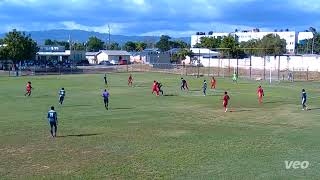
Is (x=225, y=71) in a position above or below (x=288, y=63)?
below

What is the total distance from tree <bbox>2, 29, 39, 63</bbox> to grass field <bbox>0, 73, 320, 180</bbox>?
58405mm

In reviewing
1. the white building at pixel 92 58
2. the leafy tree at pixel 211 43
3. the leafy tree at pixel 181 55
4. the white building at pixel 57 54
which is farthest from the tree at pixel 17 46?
the leafy tree at pixel 211 43

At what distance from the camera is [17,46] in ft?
308

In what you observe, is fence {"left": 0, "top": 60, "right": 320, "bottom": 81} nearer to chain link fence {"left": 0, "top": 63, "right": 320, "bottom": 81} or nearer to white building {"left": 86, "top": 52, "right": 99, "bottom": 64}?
chain link fence {"left": 0, "top": 63, "right": 320, "bottom": 81}

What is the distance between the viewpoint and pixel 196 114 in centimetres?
3225

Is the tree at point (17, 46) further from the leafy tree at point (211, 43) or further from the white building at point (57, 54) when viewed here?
the leafy tree at point (211, 43)

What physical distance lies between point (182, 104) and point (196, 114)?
633 centimetres

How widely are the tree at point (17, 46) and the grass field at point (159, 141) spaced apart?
58.4m

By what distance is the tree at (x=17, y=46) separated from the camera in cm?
9369

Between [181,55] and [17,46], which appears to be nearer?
[17,46]

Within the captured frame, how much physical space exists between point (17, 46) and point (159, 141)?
3049 inches

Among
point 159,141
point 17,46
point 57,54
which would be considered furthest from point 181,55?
point 159,141

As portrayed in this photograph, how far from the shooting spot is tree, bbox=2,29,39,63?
9369 centimetres

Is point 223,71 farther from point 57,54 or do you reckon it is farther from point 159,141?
point 159,141
